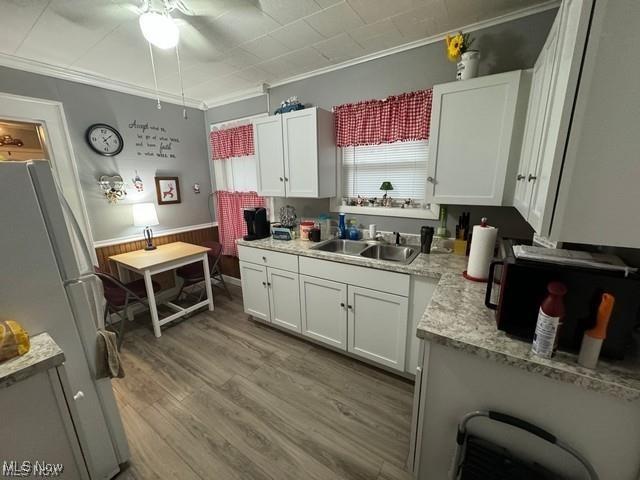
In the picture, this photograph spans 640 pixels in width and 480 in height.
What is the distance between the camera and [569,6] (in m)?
0.86

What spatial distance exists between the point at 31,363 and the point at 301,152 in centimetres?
209

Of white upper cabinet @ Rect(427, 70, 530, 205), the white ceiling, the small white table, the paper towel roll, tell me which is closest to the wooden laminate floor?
the small white table

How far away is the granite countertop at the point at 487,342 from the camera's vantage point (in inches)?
29.1

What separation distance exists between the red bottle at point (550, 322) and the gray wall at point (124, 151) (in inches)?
142

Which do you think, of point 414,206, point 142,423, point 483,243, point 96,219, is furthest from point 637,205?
point 96,219

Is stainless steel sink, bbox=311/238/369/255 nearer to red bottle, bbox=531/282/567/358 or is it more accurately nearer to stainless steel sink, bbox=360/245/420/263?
stainless steel sink, bbox=360/245/420/263

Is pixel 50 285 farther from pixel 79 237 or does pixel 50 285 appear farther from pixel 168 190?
Result: pixel 168 190

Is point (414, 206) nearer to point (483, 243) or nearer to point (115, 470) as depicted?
point (483, 243)

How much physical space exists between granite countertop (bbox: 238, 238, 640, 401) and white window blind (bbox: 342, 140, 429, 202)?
99 centimetres

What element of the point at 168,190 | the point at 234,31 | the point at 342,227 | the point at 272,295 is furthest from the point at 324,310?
the point at 168,190

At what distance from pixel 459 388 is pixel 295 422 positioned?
1105mm

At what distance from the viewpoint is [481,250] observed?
1.37m

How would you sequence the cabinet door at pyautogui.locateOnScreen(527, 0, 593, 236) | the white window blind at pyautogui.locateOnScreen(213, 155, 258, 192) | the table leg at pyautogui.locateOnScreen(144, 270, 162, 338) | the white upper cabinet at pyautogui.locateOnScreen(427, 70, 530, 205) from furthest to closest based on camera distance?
the white window blind at pyautogui.locateOnScreen(213, 155, 258, 192), the table leg at pyautogui.locateOnScreen(144, 270, 162, 338), the white upper cabinet at pyautogui.locateOnScreen(427, 70, 530, 205), the cabinet door at pyautogui.locateOnScreen(527, 0, 593, 236)

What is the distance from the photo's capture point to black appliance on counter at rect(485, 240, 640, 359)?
76 centimetres
